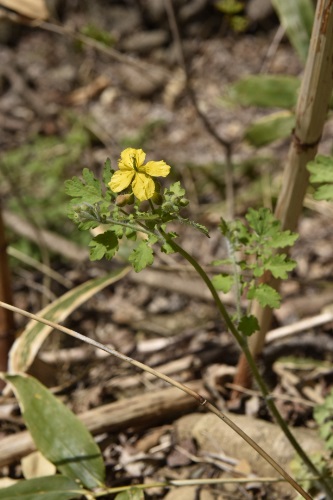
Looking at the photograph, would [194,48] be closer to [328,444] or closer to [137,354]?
[137,354]

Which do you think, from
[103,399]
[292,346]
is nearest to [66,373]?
[103,399]

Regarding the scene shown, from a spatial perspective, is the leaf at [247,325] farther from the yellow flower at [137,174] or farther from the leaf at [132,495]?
the leaf at [132,495]

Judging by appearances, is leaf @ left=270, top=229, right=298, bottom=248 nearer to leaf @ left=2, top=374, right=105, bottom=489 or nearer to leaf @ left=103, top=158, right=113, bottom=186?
leaf @ left=103, top=158, right=113, bottom=186

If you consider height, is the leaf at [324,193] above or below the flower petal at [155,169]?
above

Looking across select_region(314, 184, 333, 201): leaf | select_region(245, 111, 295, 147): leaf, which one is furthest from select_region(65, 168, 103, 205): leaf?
select_region(245, 111, 295, 147): leaf

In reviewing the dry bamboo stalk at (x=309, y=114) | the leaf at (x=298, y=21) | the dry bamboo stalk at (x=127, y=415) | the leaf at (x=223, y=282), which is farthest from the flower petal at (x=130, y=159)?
the leaf at (x=298, y=21)

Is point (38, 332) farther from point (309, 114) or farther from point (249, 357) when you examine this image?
point (309, 114)
